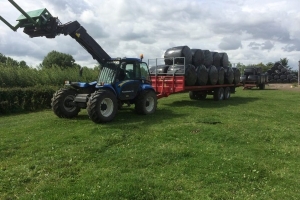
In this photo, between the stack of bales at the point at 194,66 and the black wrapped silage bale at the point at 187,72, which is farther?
the stack of bales at the point at 194,66

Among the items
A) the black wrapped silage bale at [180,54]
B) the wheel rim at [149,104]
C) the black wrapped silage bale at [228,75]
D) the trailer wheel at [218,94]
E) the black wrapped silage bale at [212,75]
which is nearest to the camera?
the wheel rim at [149,104]

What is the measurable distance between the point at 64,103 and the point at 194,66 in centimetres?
789

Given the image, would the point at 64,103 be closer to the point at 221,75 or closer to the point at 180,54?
the point at 180,54

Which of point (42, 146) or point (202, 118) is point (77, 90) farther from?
point (202, 118)

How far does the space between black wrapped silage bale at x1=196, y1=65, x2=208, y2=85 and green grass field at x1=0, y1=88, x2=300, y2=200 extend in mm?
6094

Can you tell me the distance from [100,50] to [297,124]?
26.5 ft

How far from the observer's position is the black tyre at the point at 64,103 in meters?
11.2

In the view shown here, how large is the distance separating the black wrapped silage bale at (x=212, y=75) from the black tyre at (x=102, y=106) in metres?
8.47

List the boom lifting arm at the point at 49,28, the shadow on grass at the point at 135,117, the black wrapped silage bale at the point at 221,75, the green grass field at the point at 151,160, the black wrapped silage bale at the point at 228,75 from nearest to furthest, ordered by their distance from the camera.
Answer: the green grass field at the point at 151,160
the boom lifting arm at the point at 49,28
the shadow on grass at the point at 135,117
the black wrapped silage bale at the point at 221,75
the black wrapped silage bale at the point at 228,75

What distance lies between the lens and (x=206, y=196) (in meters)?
5.16

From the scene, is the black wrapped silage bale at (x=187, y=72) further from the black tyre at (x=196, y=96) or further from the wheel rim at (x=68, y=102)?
the wheel rim at (x=68, y=102)

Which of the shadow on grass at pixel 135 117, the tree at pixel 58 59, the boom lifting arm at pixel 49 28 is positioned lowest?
the shadow on grass at pixel 135 117

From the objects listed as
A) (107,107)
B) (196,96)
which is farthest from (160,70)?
(107,107)

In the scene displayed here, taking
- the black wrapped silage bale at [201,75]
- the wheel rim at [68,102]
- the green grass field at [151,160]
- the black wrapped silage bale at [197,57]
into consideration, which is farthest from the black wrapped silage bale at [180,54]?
the wheel rim at [68,102]
